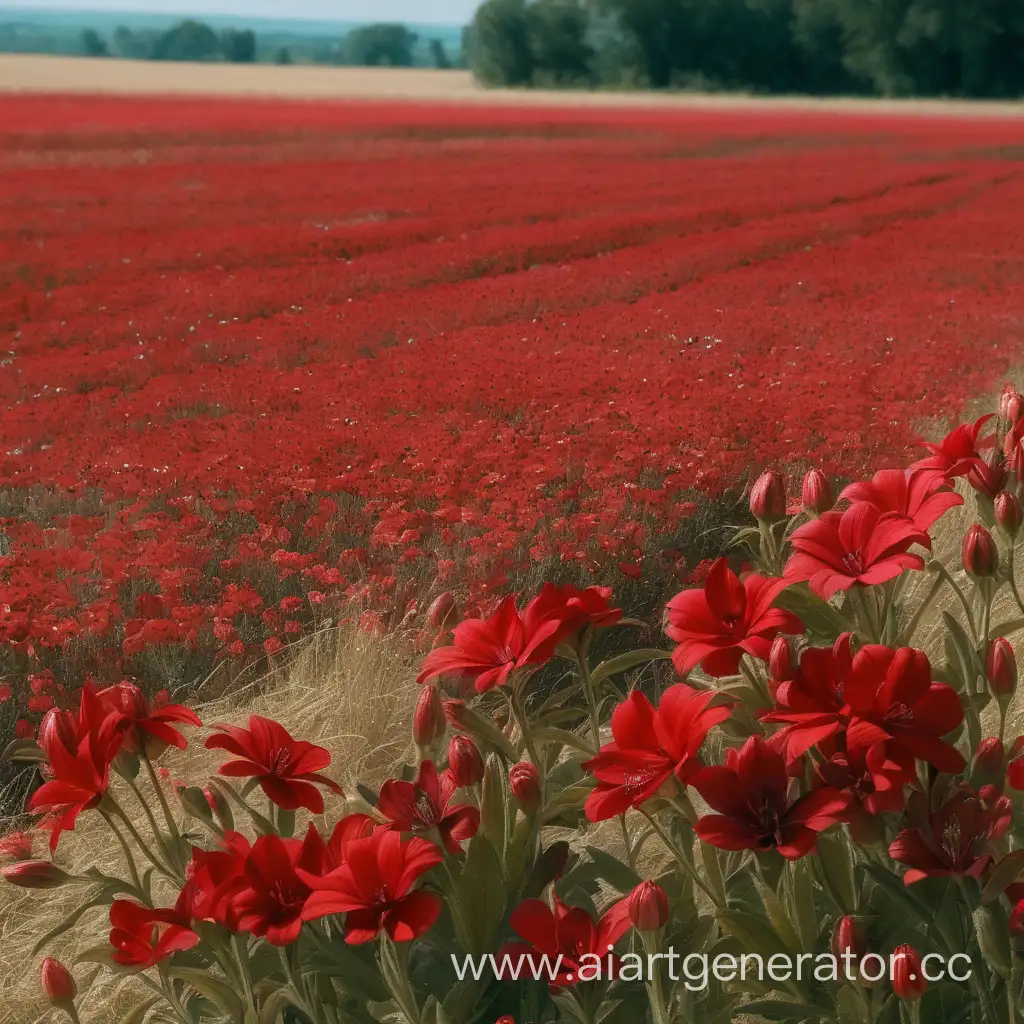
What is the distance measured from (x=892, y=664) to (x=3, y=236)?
8244 mm

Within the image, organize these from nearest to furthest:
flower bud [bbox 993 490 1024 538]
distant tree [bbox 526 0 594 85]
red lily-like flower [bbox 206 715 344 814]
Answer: red lily-like flower [bbox 206 715 344 814] < flower bud [bbox 993 490 1024 538] < distant tree [bbox 526 0 594 85]

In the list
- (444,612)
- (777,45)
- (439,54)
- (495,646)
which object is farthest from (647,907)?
(439,54)

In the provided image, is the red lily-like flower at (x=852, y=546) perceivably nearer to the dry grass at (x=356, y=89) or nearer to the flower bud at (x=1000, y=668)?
the flower bud at (x=1000, y=668)

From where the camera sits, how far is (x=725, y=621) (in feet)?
5.57

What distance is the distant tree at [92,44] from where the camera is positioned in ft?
149

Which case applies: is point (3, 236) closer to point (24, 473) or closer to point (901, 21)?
point (24, 473)

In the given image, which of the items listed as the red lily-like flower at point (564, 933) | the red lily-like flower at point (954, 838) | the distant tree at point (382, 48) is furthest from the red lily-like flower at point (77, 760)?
the distant tree at point (382, 48)

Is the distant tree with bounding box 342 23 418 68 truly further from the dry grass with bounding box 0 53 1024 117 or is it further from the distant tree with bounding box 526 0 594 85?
the distant tree with bounding box 526 0 594 85

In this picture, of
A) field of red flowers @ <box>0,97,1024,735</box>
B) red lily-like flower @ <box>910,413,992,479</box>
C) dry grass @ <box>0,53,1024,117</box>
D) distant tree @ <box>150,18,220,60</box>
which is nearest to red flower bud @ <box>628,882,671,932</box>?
red lily-like flower @ <box>910,413,992,479</box>

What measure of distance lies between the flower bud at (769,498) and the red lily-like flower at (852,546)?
6.7 inches

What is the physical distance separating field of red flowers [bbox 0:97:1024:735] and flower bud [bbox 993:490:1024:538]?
6.41 ft

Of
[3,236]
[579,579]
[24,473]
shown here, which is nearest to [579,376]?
[579,579]

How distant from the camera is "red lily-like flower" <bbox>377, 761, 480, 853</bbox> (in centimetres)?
154

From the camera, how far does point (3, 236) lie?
8.64m
